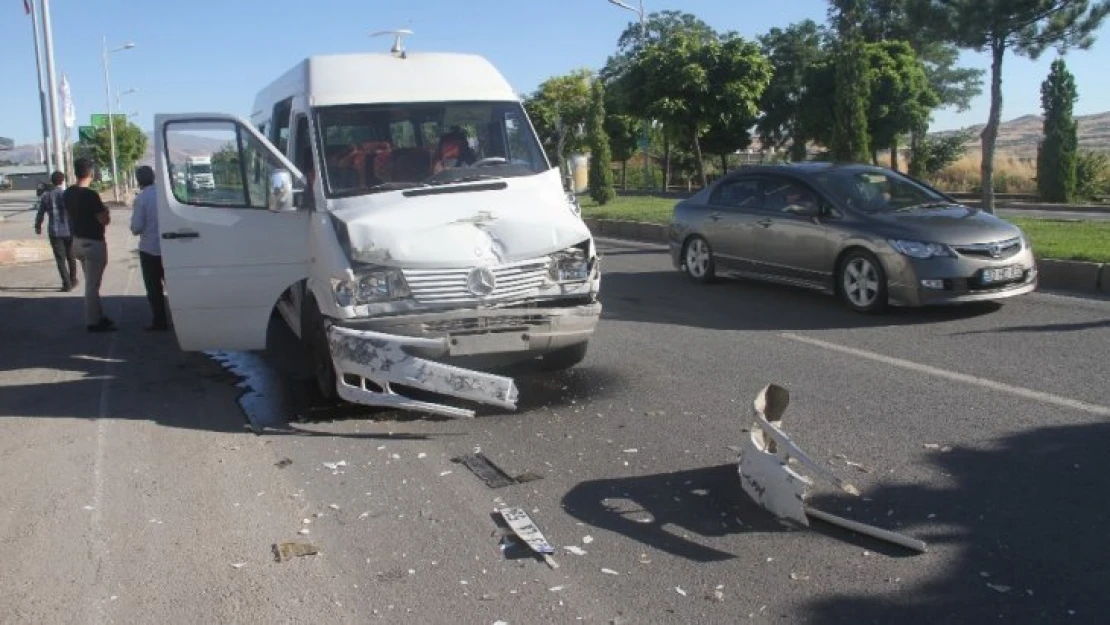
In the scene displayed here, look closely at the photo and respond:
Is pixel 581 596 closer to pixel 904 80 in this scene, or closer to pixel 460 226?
pixel 460 226

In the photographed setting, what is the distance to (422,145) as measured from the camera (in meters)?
7.39

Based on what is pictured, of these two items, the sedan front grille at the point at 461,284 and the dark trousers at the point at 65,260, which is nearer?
the sedan front grille at the point at 461,284

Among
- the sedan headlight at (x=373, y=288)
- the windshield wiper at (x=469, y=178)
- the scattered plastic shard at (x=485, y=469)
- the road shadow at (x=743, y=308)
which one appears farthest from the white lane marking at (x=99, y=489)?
the road shadow at (x=743, y=308)

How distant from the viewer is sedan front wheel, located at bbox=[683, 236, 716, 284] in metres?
12.1

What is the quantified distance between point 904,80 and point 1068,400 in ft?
116

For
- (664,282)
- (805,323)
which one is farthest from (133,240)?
(805,323)

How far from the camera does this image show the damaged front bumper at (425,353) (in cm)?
616

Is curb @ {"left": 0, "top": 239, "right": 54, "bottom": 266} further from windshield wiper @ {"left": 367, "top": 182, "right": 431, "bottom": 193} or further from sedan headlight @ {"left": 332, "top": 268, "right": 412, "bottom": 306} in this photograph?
sedan headlight @ {"left": 332, "top": 268, "right": 412, "bottom": 306}

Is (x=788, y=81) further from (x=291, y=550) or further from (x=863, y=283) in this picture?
(x=291, y=550)

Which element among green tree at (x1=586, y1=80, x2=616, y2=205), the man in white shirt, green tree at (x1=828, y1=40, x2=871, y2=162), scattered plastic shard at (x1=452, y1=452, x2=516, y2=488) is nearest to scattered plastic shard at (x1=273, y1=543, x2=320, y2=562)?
scattered plastic shard at (x1=452, y1=452, x2=516, y2=488)

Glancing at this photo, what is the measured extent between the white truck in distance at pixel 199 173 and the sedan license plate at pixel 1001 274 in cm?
699

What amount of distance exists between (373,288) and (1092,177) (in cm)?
3085

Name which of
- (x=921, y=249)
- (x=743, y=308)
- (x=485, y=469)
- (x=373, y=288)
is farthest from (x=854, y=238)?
(x=485, y=469)

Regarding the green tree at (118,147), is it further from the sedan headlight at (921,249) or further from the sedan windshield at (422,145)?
the sedan headlight at (921,249)
